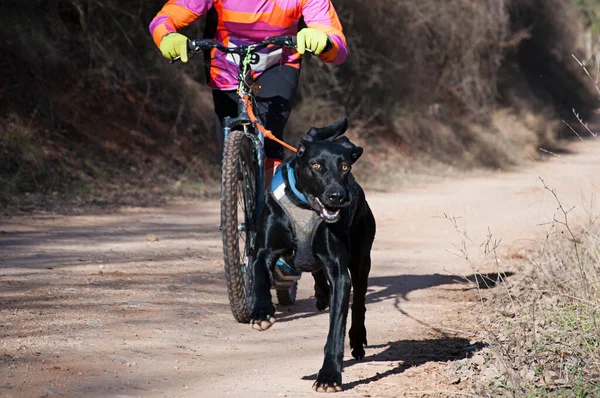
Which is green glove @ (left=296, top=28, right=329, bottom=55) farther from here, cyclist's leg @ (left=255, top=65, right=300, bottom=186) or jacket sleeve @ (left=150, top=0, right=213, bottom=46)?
jacket sleeve @ (left=150, top=0, right=213, bottom=46)

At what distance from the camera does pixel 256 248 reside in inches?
161

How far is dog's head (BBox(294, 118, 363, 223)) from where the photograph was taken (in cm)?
383

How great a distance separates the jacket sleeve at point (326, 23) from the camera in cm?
484

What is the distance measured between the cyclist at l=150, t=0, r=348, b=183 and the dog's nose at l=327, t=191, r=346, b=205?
50.6 inches

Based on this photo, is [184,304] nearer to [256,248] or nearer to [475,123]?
[256,248]

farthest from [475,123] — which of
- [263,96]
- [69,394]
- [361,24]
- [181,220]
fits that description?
[69,394]

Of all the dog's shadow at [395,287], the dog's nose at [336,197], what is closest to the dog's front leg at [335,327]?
the dog's nose at [336,197]

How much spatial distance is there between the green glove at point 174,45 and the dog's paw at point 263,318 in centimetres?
151

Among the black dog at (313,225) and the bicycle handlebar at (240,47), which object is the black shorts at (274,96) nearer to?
the bicycle handlebar at (240,47)

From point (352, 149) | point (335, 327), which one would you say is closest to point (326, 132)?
point (352, 149)

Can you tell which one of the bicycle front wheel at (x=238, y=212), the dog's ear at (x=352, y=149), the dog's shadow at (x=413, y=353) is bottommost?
the dog's shadow at (x=413, y=353)

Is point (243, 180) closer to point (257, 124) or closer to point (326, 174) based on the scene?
point (257, 124)

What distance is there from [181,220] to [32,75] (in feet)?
15.2

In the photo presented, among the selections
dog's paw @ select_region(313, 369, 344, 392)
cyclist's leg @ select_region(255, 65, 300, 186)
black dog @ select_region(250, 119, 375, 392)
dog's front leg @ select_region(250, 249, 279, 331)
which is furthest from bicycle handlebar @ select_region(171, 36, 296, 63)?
dog's paw @ select_region(313, 369, 344, 392)
